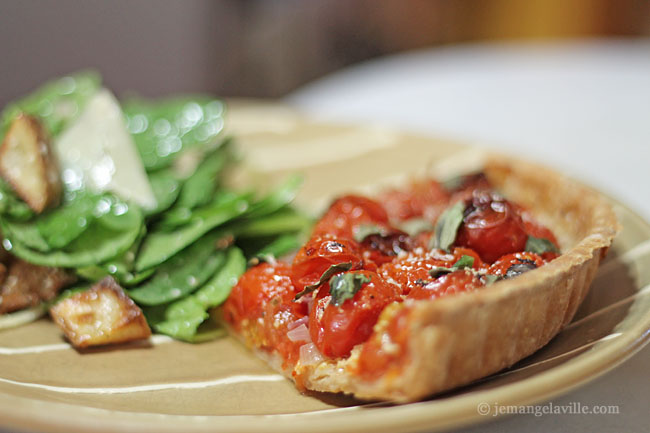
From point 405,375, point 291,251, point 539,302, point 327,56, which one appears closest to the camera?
point 405,375

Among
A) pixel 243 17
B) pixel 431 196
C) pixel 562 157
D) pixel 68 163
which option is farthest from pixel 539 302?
pixel 243 17

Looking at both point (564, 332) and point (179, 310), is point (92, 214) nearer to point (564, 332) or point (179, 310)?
point (179, 310)

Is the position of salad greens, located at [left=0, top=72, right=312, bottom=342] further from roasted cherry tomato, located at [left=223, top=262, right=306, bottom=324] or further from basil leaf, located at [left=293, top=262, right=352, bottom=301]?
basil leaf, located at [left=293, top=262, right=352, bottom=301]

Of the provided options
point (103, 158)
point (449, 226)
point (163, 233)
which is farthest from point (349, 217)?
point (103, 158)

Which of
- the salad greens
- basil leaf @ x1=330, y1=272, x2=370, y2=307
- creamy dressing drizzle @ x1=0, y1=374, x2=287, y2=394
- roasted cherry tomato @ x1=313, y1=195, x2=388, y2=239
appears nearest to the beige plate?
creamy dressing drizzle @ x1=0, y1=374, x2=287, y2=394

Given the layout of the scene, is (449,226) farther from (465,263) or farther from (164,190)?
(164,190)
